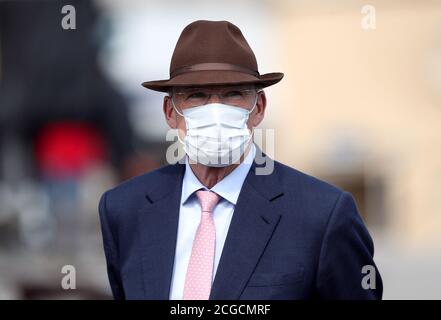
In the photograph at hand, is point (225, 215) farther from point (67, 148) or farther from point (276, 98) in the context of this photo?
point (276, 98)

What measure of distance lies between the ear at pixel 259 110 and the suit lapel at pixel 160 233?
13.9 inches

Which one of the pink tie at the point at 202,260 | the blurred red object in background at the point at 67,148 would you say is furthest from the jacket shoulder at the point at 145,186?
the blurred red object in background at the point at 67,148

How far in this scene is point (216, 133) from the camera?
339cm

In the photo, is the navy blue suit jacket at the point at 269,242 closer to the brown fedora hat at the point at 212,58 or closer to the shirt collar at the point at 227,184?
the shirt collar at the point at 227,184

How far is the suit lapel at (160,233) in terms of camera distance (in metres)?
3.14

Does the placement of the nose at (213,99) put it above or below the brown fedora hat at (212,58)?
below

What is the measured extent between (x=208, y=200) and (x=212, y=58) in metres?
0.54

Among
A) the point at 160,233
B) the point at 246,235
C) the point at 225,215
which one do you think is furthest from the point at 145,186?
the point at 246,235

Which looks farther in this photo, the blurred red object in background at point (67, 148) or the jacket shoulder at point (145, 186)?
the blurred red object in background at point (67, 148)

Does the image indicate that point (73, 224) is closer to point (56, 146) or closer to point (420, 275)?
point (56, 146)

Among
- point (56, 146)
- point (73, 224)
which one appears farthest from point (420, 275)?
point (56, 146)

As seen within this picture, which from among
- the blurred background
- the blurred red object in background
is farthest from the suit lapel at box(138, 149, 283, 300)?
the blurred red object in background

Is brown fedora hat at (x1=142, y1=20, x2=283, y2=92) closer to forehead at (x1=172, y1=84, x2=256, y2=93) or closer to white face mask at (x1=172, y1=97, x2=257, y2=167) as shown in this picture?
forehead at (x1=172, y1=84, x2=256, y2=93)

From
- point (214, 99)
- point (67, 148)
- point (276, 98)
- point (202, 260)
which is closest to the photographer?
point (202, 260)
